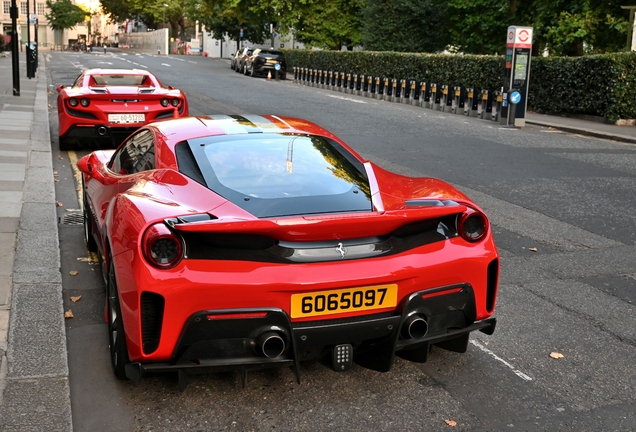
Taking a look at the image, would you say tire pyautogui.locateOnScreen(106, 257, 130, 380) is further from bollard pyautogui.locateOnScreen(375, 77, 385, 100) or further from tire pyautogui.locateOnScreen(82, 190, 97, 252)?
bollard pyautogui.locateOnScreen(375, 77, 385, 100)

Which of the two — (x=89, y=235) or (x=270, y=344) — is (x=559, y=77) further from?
(x=270, y=344)

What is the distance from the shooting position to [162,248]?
366cm

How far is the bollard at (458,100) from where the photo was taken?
950 inches

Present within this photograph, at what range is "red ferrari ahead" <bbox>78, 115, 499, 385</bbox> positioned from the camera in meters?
3.63

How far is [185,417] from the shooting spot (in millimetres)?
3834

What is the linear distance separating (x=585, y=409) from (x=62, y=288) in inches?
142

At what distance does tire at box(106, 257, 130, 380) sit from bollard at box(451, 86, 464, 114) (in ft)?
68.0

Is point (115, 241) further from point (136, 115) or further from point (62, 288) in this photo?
point (136, 115)

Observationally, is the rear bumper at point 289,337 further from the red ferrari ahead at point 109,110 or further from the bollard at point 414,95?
the bollard at point 414,95

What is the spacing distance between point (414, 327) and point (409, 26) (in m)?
39.4

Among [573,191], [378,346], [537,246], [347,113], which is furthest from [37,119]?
[378,346]

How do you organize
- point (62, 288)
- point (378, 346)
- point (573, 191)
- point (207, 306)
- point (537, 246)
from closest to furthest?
point (207, 306) < point (378, 346) < point (62, 288) < point (537, 246) < point (573, 191)

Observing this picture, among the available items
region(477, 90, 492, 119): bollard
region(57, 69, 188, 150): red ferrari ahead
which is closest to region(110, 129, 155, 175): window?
region(57, 69, 188, 150): red ferrari ahead

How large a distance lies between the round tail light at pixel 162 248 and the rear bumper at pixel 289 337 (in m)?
0.27
